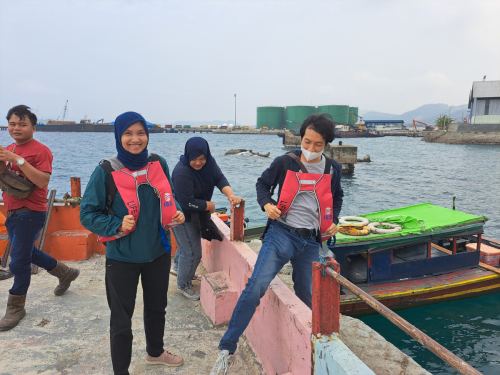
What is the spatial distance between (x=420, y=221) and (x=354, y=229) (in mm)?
1732

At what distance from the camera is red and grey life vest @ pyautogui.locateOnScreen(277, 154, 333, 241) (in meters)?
2.89

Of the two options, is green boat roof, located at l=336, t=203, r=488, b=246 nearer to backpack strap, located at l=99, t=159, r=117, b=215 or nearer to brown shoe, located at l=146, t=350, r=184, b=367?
brown shoe, located at l=146, t=350, r=184, b=367

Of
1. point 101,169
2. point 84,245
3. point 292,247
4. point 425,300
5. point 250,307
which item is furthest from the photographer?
point 425,300

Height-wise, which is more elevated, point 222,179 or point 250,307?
point 222,179

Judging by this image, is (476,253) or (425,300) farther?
(476,253)

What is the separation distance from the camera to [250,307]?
107 inches

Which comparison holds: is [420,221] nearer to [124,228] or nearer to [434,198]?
[124,228]

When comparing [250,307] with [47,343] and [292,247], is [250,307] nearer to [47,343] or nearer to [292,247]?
[292,247]

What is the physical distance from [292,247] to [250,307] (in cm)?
60

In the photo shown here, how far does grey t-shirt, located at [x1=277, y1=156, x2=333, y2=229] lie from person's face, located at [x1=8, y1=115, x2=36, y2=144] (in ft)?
8.99

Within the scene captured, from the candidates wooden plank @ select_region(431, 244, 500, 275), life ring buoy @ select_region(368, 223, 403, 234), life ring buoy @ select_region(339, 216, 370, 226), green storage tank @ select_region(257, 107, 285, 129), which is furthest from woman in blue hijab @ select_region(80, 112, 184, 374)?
green storage tank @ select_region(257, 107, 285, 129)

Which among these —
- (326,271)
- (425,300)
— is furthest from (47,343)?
(425,300)

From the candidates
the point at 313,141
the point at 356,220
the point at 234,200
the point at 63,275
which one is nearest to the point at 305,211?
the point at 313,141

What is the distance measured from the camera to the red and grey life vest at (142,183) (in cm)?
245
